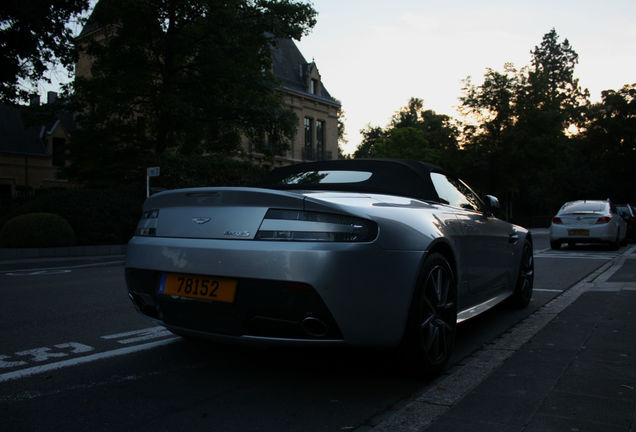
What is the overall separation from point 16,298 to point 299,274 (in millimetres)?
5273

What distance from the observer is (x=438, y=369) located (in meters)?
3.39

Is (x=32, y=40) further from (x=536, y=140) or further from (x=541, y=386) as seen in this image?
(x=536, y=140)

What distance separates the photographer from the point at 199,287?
3104 mm

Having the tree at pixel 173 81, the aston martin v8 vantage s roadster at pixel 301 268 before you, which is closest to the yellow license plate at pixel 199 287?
the aston martin v8 vantage s roadster at pixel 301 268

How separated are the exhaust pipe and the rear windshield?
14.9m

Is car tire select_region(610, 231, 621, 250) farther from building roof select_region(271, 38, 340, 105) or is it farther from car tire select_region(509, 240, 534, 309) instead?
building roof select_region(271, 38, 340, 105)

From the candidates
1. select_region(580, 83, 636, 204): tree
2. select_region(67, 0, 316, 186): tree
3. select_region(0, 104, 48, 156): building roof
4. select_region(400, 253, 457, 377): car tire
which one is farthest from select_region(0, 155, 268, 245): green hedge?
select_region(580, 83, 636, 204): tree

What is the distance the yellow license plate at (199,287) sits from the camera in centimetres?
299

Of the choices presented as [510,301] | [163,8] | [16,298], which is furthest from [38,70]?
[510,301]

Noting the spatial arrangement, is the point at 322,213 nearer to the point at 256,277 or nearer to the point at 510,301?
the point at 256,277

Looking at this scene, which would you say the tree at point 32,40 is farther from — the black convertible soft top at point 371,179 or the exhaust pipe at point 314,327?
the exhaust pipe at point 314,327

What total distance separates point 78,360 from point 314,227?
204 centimetres

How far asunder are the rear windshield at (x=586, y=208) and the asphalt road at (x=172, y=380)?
11899 mm

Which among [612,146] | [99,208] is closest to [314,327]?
[99,208]
